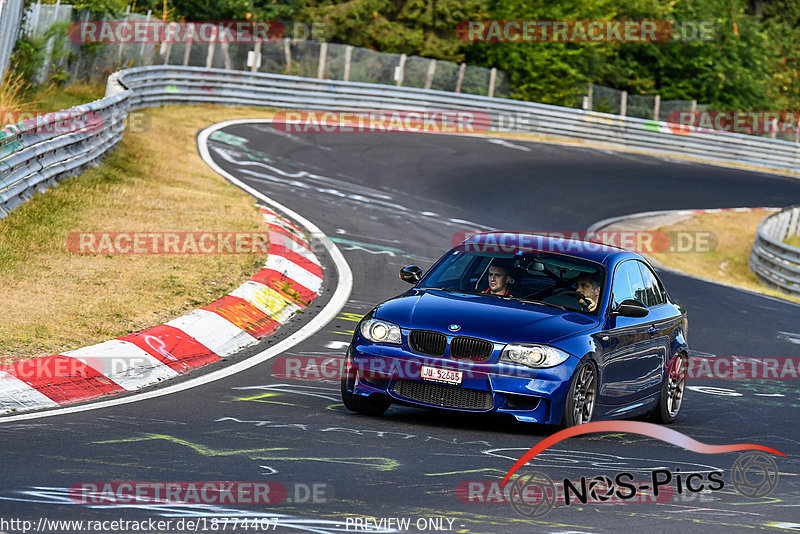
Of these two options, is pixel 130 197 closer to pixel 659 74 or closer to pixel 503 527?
pixel 503 527

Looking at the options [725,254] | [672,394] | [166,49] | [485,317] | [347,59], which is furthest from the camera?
[347,59]

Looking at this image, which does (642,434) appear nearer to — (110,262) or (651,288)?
(651,288)

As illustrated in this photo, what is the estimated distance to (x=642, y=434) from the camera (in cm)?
962

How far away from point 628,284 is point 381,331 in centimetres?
250

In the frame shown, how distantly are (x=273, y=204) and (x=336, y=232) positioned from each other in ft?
6.26

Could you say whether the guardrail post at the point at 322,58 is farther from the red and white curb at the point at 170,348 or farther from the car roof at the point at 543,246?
the car roof at the point at 543,246

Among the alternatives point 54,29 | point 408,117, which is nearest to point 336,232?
point 54,29

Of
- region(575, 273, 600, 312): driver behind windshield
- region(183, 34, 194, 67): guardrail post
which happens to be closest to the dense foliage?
region(183, 34, 194, 67): guardrail post

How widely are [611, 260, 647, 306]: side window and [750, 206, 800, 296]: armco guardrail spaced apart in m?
13.9

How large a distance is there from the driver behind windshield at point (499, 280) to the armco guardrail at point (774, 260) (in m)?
15.1

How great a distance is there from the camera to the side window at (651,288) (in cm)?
1092

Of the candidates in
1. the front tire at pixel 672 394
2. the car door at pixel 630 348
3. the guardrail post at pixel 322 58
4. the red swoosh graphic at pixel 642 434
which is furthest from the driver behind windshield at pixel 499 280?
the guardrail post at pixel 322 58

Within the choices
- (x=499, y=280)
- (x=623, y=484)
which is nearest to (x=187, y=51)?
(x=499, y=280)

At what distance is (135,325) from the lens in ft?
35.0
